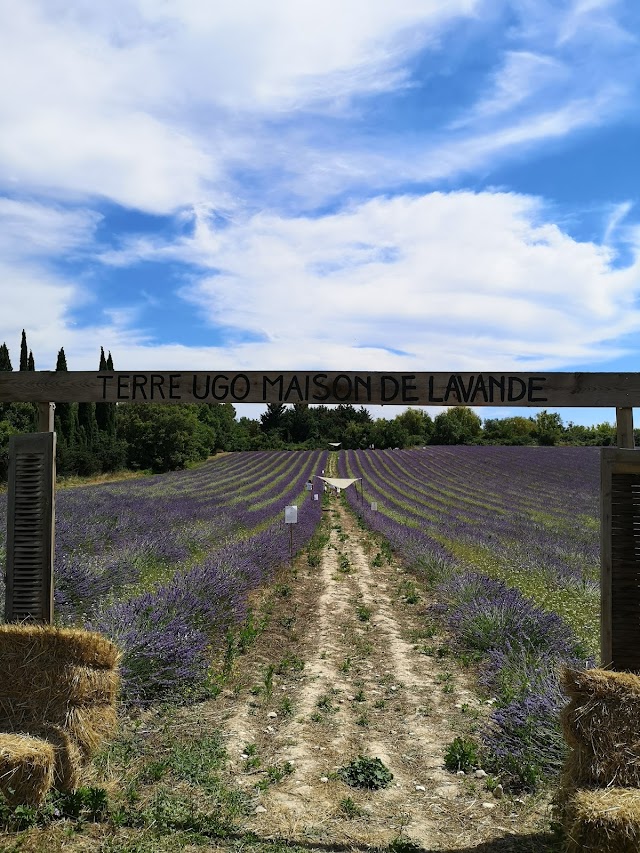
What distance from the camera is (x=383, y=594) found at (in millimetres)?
10648

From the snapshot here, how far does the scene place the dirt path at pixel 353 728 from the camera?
3791mm

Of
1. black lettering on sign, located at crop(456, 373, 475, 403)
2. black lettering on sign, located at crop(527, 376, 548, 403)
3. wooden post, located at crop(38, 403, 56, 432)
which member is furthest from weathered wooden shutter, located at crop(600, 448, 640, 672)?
wooden post, located at crop(38, 403, 56, 432)

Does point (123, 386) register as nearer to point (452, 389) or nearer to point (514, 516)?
point (452, 389)

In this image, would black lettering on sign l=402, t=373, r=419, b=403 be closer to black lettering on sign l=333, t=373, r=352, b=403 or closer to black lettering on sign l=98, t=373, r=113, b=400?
black lettering on sign l=333, t=373, r=352, b=403

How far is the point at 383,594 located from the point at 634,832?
7843 millimetres

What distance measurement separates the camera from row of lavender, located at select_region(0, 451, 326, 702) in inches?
223

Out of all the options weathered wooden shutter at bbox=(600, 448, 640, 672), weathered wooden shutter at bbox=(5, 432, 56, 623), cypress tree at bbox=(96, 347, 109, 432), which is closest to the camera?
weathered wooden shutter at bbox=(600, 448, 640, 672)

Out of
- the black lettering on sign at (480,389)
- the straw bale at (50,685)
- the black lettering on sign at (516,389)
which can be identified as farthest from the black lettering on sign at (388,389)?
the straw bale at (50,685)

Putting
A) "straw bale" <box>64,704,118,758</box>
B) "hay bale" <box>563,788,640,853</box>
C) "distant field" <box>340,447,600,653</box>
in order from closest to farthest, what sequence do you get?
1. "hay bale" <box>563,788,640,853</box>
2. "straw bale" <box>64,704,118,758</box>
3. "distant field" <box>340,447,600,653</box>

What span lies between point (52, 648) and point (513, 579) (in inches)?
301

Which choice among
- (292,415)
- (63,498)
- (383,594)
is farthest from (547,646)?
(292,415)

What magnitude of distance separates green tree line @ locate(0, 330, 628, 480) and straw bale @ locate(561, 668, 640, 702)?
64.7ft

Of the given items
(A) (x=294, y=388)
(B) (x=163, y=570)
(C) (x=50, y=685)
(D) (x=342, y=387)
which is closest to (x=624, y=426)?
(D) (x=342, y=387)

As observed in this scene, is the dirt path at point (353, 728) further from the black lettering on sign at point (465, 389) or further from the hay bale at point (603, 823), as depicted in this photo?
the black lettering on sign at point (465, 389)
